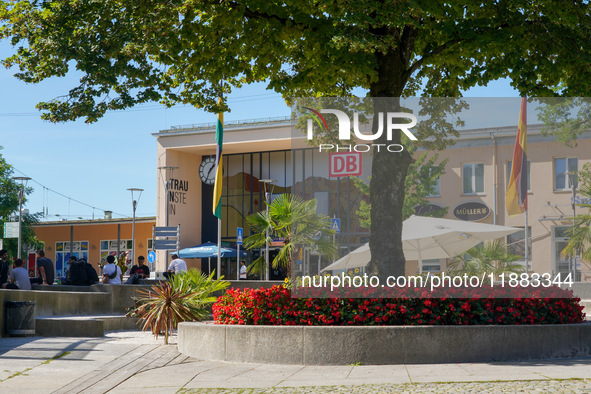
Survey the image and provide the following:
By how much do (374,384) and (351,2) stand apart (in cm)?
543

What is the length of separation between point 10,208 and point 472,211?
46626 millimetres

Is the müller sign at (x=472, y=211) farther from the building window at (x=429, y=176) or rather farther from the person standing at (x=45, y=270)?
the person standing at (x=45, y=270)

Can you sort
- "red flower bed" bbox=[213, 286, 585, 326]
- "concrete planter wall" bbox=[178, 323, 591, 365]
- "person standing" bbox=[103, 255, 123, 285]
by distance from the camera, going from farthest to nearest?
"person standing" bbox=[103, 255, 123, 285] < "red flower bed" bbox=[213, 286, 585, 326] < "concrete planter wall" bbox=[178, 323, 591, 365]

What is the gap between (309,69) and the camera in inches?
520

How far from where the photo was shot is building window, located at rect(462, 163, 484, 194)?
12.9 m

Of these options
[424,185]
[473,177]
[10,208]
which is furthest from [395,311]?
[10,208]

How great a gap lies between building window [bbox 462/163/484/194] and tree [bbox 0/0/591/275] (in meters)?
0.67

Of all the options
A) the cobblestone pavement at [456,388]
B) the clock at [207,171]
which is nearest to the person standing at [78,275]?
the cobblestone pavement at [456,388]

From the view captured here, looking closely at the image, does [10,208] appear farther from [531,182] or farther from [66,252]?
[531,182]

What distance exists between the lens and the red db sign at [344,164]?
42.3 feet

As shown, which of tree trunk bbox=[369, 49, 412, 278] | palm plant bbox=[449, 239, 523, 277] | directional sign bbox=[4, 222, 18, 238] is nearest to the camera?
tree trunk bbox=[369, 49, 412, 278]

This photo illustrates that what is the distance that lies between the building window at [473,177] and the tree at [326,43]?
26.6 inches

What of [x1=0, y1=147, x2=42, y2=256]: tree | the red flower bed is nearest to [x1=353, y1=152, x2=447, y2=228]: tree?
the red flower bed

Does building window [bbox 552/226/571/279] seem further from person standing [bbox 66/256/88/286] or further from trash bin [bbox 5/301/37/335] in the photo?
person standing [bbox 66/256/88/286]
